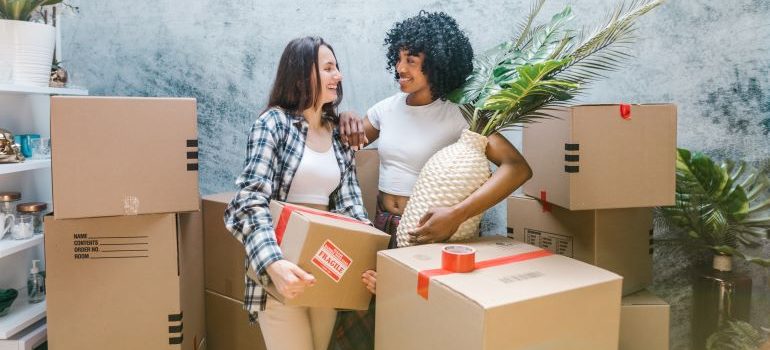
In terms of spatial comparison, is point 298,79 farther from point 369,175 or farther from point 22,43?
point 22,43

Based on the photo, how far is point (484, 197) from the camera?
1643mm

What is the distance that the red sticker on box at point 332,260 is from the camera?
4.84ft

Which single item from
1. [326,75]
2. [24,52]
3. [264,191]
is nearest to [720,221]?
[326,75]

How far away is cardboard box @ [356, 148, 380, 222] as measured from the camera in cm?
229

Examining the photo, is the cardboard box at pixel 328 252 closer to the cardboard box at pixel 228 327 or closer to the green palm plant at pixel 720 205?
the cardboard box at pixel 228 327

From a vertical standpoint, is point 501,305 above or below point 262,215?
below

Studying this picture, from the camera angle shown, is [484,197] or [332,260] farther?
[484,197]

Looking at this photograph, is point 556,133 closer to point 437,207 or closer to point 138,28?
point 437,207

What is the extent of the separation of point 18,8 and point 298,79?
3.57 ft

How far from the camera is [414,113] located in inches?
80.3

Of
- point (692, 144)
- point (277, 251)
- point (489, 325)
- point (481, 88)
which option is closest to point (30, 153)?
point (277, 251)

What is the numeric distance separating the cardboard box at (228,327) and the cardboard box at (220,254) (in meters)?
0.04

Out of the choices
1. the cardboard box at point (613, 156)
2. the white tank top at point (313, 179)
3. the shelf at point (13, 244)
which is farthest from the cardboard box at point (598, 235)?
the shelf at point (13, 244)

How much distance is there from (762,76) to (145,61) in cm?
273
